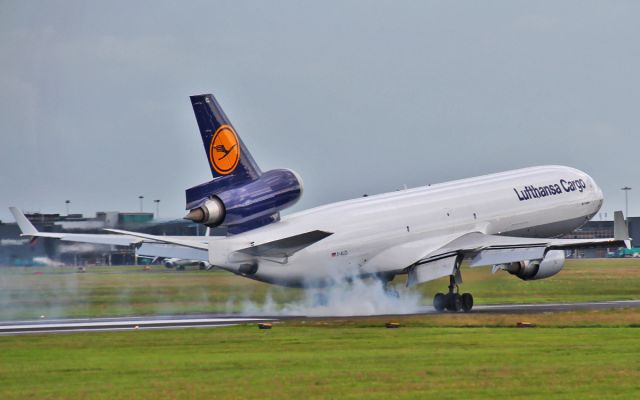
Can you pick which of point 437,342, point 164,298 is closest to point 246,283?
point 164,298

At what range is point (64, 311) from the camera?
63156mm

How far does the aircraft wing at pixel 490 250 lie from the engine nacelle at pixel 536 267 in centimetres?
158

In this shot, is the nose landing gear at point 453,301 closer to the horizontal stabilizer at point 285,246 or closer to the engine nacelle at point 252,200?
the horizontal stabilizer at point 285,246

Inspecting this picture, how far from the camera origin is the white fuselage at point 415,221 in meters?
54.5

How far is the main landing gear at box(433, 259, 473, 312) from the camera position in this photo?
58.8 meters

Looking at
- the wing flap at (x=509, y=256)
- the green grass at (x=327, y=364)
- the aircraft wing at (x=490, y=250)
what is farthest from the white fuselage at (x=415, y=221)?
the green grass at (x=327, y=364)

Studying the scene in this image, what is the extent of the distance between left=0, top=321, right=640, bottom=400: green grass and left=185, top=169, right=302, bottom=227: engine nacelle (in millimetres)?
6621

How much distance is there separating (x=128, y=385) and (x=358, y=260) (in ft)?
94.2

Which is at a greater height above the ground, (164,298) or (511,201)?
(511,201)

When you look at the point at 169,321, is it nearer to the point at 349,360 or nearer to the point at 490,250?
the point at 490,250

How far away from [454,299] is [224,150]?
45.2 ft

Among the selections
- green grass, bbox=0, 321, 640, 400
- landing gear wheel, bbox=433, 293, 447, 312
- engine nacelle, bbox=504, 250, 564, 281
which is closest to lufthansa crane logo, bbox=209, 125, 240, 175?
green grass, bbox=0, 321, 640, 400

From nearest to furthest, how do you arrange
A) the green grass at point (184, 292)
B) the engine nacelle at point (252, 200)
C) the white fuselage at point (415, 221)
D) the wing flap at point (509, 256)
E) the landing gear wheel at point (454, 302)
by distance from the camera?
1. the engine nacelle at point (252, 200)
2. the white fuselage at point (415, 221)
3. the wing flap at point (509, 256)
4. the landing gear wheel at point (454, 302)
5. the green grass at point (184, 292)

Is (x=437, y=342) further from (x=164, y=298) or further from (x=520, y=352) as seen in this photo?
(x=164, y=298)
